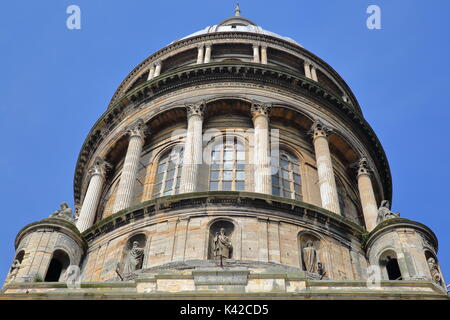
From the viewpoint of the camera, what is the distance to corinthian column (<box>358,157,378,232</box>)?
99.4 ft

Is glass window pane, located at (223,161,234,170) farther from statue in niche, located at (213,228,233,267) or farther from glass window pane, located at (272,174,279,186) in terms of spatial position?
statue in niche, located at (213,228,233,267)

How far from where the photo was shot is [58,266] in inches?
1011

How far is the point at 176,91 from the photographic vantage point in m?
35.5

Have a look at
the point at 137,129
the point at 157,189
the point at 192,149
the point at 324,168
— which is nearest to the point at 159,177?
the point at 157,189

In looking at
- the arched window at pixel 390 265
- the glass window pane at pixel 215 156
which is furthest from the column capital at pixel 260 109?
the arched window at pixel 390 265

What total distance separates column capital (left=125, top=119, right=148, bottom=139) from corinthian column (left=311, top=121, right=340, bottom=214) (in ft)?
26.0

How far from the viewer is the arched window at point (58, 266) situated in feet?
82.7

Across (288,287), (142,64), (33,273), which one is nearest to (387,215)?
(288,287)

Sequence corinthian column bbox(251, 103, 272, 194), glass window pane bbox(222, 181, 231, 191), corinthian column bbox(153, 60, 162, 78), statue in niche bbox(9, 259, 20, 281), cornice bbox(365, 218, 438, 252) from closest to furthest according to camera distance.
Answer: statue in niche bbox(9, 259, 20, 281) → cornice bbox(365, 218, 438, 252) → corinthian column bbox(251, 103, 272, 194) → glass window pane bbox(222, 181, 231, 191) → corinthian column bbox(153, 60, 162, 78)

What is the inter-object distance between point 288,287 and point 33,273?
346 inches

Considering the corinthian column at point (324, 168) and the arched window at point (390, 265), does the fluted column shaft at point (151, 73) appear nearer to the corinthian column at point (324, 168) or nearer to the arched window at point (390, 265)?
the corinthian column at point (324, 168)

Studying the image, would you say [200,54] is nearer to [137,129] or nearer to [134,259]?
[137,129]

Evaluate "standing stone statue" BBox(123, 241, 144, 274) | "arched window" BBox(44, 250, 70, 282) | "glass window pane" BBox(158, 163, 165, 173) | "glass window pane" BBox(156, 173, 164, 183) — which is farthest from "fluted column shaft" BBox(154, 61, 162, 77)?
"arched window" BBox(44, 250, 70, 282)

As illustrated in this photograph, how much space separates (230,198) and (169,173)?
623 cm
